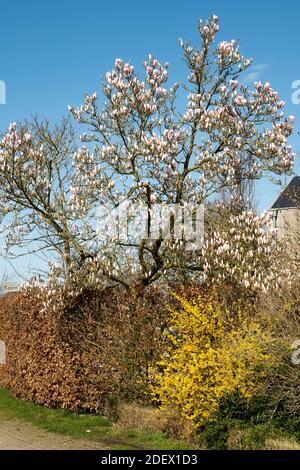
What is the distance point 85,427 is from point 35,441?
1.21m

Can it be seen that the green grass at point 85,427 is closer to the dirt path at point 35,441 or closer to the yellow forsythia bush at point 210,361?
the dirt path at point 35,441

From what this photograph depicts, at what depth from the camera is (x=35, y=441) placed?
927 cm

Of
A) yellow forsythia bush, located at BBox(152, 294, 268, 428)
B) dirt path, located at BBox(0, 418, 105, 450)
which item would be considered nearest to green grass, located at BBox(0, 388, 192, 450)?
dirt path, located at BBox(0, 418, 105, 450)

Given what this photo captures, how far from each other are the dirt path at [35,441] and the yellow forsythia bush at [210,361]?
1.39 metres

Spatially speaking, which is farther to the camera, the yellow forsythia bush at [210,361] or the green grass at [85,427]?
the green grass at [85,427]

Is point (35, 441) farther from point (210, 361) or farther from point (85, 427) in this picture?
point (210, 361)

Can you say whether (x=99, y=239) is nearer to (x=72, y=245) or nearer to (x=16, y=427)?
(x=72, y=245)

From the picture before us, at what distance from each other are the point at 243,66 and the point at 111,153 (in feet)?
10.6

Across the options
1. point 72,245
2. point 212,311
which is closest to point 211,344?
point 212,311

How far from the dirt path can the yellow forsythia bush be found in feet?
4.57

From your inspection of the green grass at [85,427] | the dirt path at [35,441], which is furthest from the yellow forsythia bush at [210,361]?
the dirt path at [35,441]

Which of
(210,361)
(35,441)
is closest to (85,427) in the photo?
→ (35,441)

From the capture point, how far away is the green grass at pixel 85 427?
8.73 metres

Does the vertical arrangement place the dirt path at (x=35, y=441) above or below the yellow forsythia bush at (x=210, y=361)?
below
